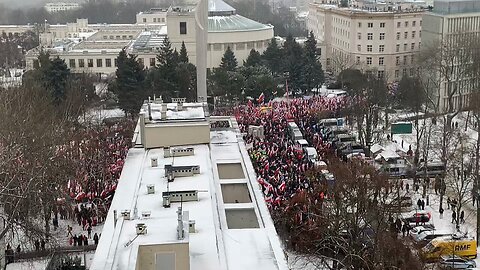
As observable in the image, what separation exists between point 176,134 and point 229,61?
88.8 ft

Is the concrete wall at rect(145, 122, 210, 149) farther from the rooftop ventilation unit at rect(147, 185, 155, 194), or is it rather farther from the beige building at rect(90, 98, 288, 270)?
the rooftop ventilation unit at rect(147, 185, 155, 194)

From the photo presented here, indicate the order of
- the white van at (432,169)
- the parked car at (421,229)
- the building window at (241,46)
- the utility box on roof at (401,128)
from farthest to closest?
the building window at (241,46) → the utility box on roof at (401,128) → the white van at (432,169) → the parked car at (421,229)

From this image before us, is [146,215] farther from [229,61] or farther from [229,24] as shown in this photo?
[229,24]

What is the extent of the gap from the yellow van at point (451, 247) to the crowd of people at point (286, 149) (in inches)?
141

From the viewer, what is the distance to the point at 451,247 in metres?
18.6

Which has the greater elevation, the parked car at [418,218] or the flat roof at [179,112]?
the flat roof at [179,112]

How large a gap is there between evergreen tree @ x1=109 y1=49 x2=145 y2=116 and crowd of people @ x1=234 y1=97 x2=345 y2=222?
5.58 meters

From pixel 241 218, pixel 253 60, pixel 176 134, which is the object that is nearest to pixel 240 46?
pixel 253 60

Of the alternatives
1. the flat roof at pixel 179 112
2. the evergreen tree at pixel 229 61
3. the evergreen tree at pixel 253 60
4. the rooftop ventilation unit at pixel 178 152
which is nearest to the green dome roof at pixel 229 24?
the evergreen tree at pixel 229 61

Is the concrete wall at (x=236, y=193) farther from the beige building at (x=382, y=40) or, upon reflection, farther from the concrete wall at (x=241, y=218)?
the beige building at (x=382, y=40)

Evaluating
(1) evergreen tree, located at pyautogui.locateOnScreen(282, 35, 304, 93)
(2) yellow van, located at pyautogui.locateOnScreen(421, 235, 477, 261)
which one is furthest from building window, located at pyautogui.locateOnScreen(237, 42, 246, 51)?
(2) yellow van, located at pyautogui.locateOnScreen(421, 235, 477, 261)

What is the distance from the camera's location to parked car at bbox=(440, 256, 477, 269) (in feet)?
59.2

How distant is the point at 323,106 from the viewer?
38.4 meters

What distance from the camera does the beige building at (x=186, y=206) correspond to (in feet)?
42.0
